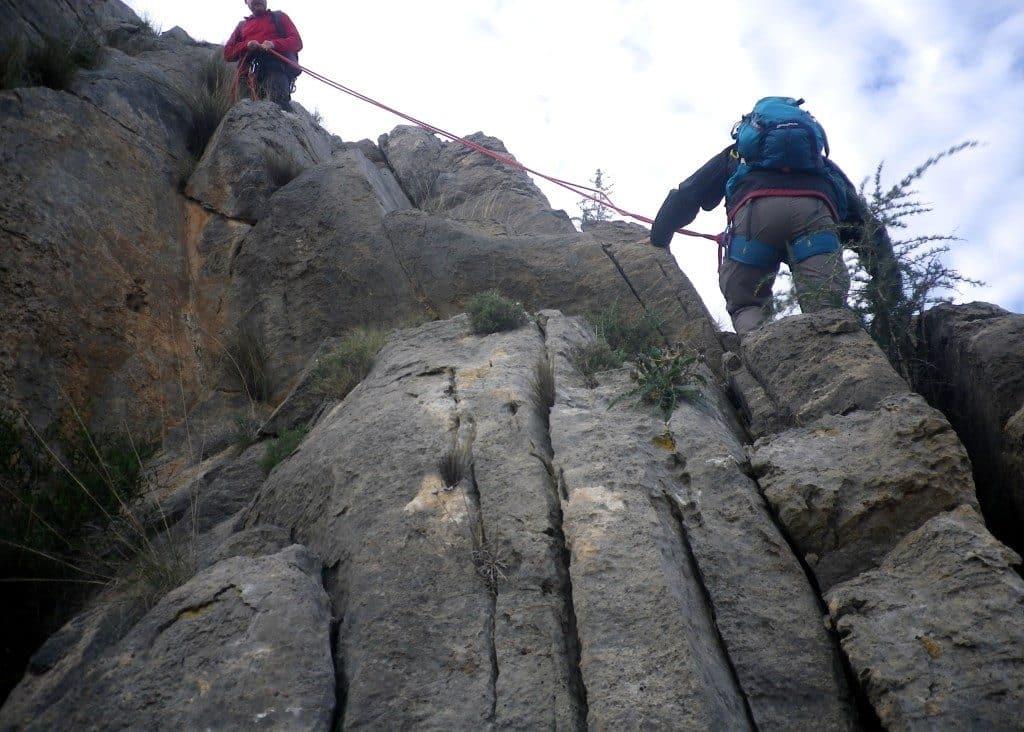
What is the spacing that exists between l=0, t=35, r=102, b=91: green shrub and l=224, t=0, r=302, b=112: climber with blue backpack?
110 inches

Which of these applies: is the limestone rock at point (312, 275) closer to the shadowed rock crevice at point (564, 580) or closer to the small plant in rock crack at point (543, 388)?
the small plant in rock crack at point (543, 388)

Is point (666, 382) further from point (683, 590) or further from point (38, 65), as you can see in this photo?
point (38, 65)

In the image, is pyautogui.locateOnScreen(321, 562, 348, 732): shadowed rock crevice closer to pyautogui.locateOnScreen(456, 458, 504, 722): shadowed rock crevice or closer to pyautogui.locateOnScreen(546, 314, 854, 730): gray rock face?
pyautogui.locateOnScreen(456, 458, 504, 722): shadowed rock crevice

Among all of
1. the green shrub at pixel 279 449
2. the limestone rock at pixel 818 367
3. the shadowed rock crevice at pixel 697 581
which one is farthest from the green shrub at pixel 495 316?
the shadowed rock crevice at pixel 697 581

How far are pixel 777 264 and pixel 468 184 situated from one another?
19.8 ft

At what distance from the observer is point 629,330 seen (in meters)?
6.80

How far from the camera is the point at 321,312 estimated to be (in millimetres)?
7785

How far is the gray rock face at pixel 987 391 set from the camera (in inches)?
160

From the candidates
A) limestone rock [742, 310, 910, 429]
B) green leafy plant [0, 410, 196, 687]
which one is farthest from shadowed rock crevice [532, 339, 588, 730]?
green leafy plant [0, 410, 196, 687]

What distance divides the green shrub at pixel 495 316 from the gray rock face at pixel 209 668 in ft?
9.57

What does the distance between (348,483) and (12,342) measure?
11.7ft

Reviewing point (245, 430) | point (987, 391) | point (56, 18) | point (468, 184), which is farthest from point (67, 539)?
point (56, 18)

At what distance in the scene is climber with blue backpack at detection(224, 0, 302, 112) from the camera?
1149cm

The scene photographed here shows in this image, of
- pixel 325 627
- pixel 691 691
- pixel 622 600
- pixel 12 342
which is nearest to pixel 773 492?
pixel 622 600
